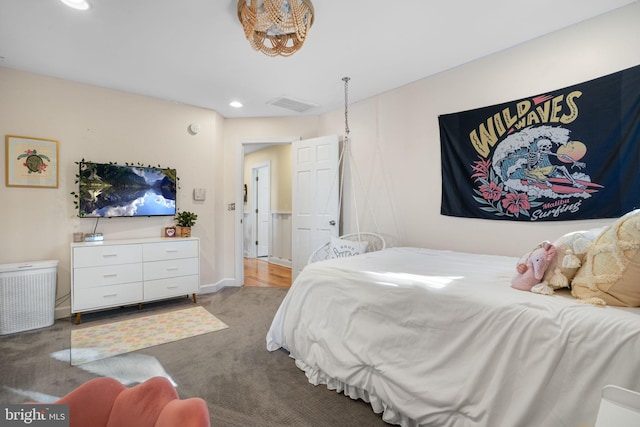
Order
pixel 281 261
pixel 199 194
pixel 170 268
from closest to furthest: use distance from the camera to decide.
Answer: pixel 170 268 < pixel 199 194 < pixel 281 261

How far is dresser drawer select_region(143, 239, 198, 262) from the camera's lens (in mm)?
3402

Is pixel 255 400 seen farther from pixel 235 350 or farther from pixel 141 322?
pixel 141 322

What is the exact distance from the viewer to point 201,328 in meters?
2.92

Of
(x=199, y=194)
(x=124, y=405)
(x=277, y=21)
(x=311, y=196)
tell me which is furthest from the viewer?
(x=311, y=196)

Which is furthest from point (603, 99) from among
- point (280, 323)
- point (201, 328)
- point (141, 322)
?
point (141, 322)

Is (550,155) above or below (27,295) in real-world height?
above

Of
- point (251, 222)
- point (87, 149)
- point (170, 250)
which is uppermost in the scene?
point (87, 149)

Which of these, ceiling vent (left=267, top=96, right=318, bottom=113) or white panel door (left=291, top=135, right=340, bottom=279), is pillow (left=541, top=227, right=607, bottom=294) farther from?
ceiling vent (left=267, top=96, right=318, bottom=113)

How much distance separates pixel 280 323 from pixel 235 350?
0.43 metres

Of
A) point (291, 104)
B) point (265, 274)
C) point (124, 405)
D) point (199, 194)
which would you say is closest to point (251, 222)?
point (265, 274)

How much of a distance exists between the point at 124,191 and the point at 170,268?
1.04m

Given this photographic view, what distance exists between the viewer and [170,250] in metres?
3.54

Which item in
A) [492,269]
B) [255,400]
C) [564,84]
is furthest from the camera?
[564,84]

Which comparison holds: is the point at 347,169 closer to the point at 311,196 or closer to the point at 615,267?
the point at 311,196
